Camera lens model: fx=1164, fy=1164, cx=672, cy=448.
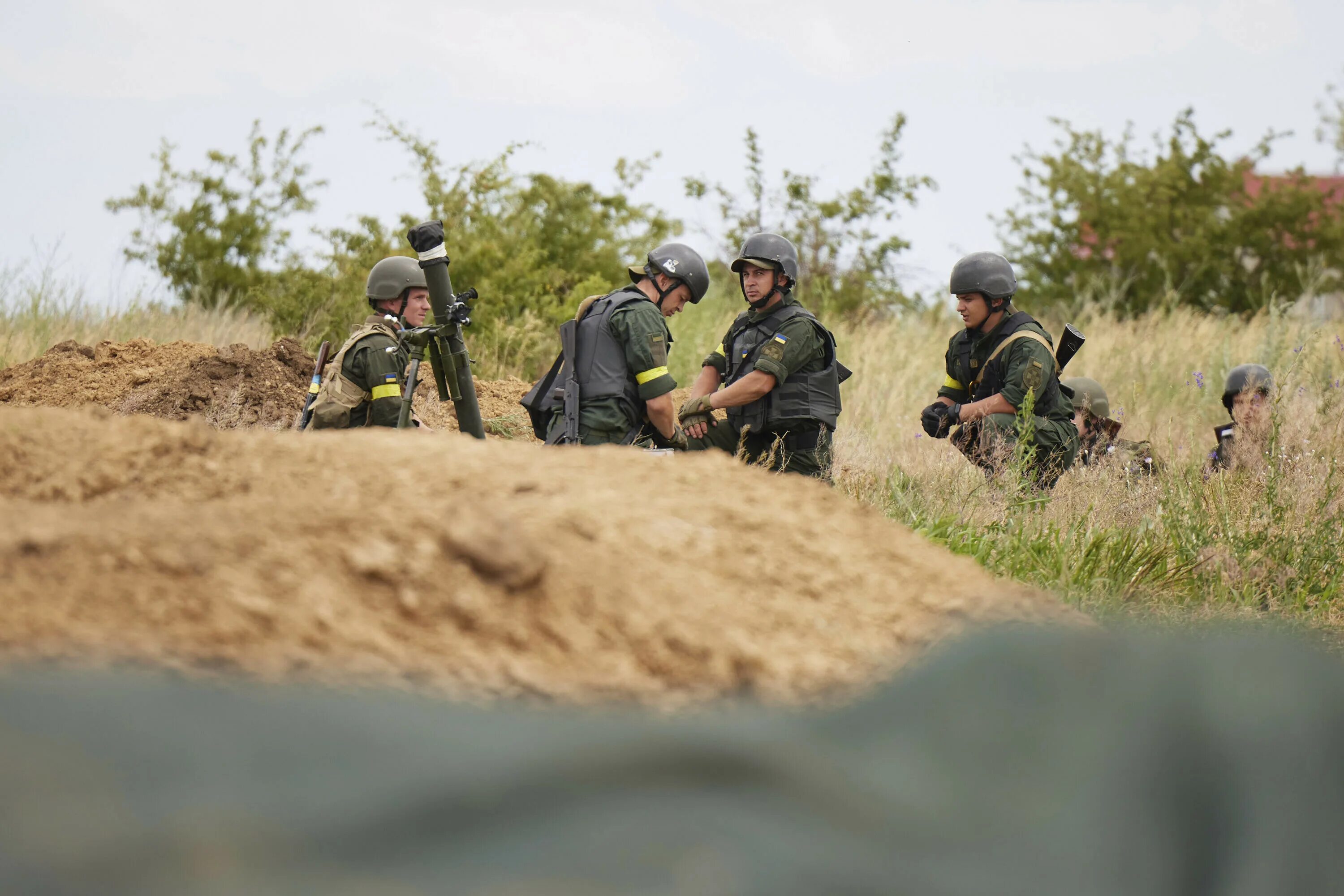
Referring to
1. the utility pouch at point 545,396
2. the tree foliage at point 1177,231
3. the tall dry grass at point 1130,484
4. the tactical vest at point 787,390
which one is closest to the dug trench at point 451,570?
the tall dry grass at point 1130,484

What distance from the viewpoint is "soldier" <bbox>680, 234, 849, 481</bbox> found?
22.2 feet

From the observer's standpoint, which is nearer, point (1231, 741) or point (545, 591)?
point (1231, 741)

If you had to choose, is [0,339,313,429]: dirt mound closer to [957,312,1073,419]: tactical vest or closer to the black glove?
the black glove

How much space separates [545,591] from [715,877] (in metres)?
0.75

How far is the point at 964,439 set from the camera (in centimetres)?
720

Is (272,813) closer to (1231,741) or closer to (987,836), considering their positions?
(987,836)

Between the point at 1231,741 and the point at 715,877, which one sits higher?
the point at 1231,741

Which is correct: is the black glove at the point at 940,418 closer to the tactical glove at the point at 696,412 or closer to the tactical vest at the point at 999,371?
the tactical vest at the point at 999,371

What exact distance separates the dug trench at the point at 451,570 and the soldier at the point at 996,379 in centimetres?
431

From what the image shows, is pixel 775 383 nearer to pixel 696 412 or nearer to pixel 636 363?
pixel 696 412

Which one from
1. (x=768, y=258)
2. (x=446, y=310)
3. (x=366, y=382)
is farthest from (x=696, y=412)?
(x=366, y=382)

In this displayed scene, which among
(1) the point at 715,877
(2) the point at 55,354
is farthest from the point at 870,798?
(2) the point at 55,354

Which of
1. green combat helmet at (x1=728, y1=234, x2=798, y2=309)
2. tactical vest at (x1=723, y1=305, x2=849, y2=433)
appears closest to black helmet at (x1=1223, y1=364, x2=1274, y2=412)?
tactical vest at (x1=723, y1=305, x2=849, y2=433)

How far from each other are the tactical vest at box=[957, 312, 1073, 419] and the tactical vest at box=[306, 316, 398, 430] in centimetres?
371
